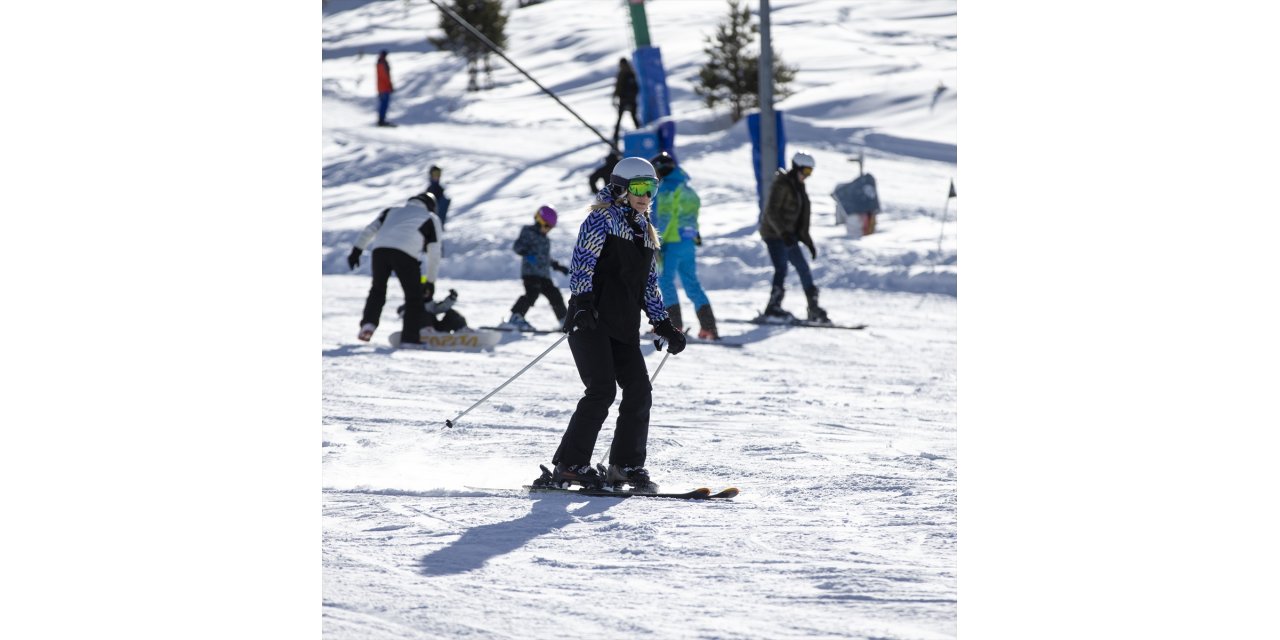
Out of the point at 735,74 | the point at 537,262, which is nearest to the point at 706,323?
the point at 537,262

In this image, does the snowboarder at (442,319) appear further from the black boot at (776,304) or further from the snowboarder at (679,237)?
the black boot at (776,304)

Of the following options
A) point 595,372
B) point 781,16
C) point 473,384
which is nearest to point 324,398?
point 473,384

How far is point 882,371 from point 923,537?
211 inches

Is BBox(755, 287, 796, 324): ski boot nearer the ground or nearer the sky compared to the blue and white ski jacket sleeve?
nearer the ground

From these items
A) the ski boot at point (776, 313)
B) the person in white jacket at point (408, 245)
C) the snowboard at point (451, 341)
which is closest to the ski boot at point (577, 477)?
the person in white jacket at point (408, 245)

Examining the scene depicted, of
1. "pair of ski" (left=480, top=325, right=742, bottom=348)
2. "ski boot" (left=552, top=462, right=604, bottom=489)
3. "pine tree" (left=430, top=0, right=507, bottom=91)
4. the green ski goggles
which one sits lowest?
"pair of ski" (left=480, top=325, right=742, bottom=348)

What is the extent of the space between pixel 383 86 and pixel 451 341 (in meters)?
19.5

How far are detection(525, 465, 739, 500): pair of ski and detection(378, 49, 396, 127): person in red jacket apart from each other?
77.7 ft

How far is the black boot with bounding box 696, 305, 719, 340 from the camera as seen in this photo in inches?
484

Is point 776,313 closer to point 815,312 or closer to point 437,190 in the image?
point 815,312

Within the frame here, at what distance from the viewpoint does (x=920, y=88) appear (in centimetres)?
2933

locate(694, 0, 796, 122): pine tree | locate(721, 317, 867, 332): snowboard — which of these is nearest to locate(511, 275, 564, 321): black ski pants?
locate(721, 317, 867, 332): snowboard

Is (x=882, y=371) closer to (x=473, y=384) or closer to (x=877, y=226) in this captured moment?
(x=473, y=384)

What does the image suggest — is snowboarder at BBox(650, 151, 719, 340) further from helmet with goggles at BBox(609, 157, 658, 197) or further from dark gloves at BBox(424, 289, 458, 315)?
helmet with goggles at BBox(609, 157, 658, 197)
